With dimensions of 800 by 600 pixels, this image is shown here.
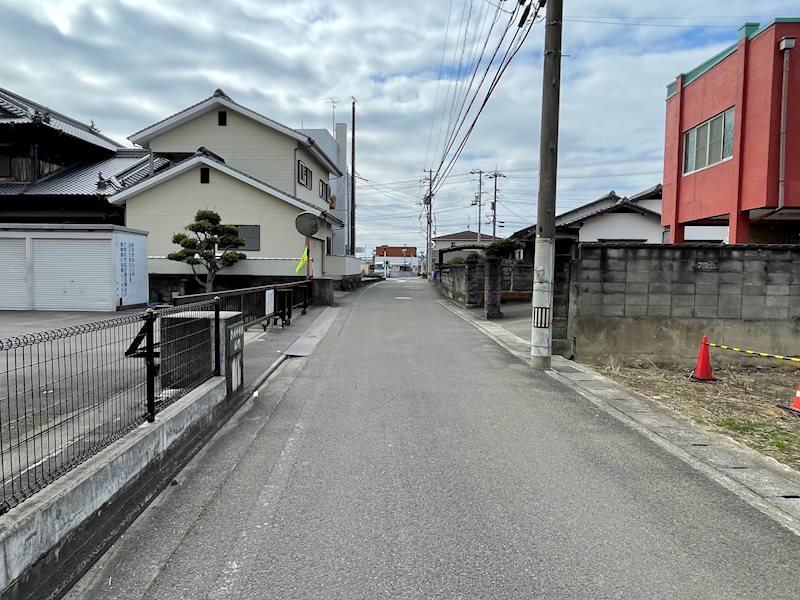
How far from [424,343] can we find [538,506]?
316 inches

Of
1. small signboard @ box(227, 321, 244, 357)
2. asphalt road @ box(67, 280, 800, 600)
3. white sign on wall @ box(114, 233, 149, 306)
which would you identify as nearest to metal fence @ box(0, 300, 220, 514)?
small signboard @ box(227, 321, 244, 357)

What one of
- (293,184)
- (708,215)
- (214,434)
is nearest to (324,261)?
(293,184)

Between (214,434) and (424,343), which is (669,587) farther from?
(424,343)

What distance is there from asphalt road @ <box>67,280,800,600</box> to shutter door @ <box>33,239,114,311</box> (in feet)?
37.8

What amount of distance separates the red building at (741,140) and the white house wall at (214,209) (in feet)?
45.5

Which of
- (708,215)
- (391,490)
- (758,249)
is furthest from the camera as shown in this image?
(708,215)

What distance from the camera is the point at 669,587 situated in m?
2.95

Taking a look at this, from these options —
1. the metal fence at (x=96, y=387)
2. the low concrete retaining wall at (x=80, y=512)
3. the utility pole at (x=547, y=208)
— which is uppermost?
the utility pole at (x=547, y=208)

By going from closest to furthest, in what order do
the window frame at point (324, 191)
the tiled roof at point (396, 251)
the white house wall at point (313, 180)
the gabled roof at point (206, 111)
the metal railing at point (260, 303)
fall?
the metal railing at point (260, 303)
the gabled roof at point (206, 111)
the white house wall at point (313, 180)
the window frame at point (324, 191)
the tiled roof at point (396, 251)

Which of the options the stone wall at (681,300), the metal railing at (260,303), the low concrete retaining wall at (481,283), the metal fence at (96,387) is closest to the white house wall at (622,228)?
the low concrete retaining wall at (481,283)

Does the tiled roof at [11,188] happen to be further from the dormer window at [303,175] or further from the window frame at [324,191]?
the window frame at [324,191]

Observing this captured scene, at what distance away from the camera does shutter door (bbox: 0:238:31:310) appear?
1569 cm

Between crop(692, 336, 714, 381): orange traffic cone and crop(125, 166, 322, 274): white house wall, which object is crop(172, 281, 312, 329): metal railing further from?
crop(692, 336, 714, 381): orange traffic cone

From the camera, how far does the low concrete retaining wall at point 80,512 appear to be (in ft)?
8.64
